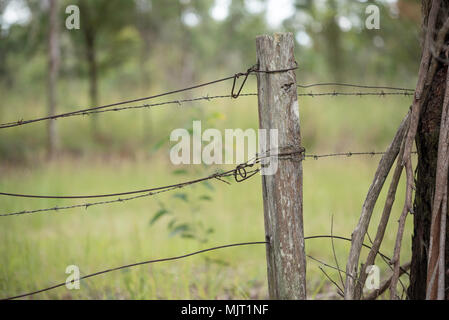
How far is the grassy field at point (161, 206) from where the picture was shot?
144 inches

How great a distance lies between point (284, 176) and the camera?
75.0 inches

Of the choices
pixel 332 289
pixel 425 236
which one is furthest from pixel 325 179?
pixel 425 236

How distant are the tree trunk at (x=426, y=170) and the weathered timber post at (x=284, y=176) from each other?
0.66 meters

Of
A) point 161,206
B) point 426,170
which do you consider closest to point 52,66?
point 161,206

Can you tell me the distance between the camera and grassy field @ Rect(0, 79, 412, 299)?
3.67m

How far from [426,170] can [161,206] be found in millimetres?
2128

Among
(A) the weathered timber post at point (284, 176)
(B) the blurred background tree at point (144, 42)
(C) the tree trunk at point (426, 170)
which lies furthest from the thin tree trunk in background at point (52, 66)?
(C) the tree trunk at point (426, 170)

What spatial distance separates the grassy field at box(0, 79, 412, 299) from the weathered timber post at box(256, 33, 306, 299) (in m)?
1.29

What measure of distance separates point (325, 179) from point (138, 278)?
15.0 ft

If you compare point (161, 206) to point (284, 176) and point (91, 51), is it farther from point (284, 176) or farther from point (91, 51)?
point (91, 51)

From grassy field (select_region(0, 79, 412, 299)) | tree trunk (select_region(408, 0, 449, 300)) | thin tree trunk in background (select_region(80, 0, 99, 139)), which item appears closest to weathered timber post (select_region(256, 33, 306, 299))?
tree trunk (select_region(408, 0, 449, 300))

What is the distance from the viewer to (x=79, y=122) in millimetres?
12055

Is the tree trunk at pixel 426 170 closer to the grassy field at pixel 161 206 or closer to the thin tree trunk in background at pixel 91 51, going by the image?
the grassy field at pixel 161 206
